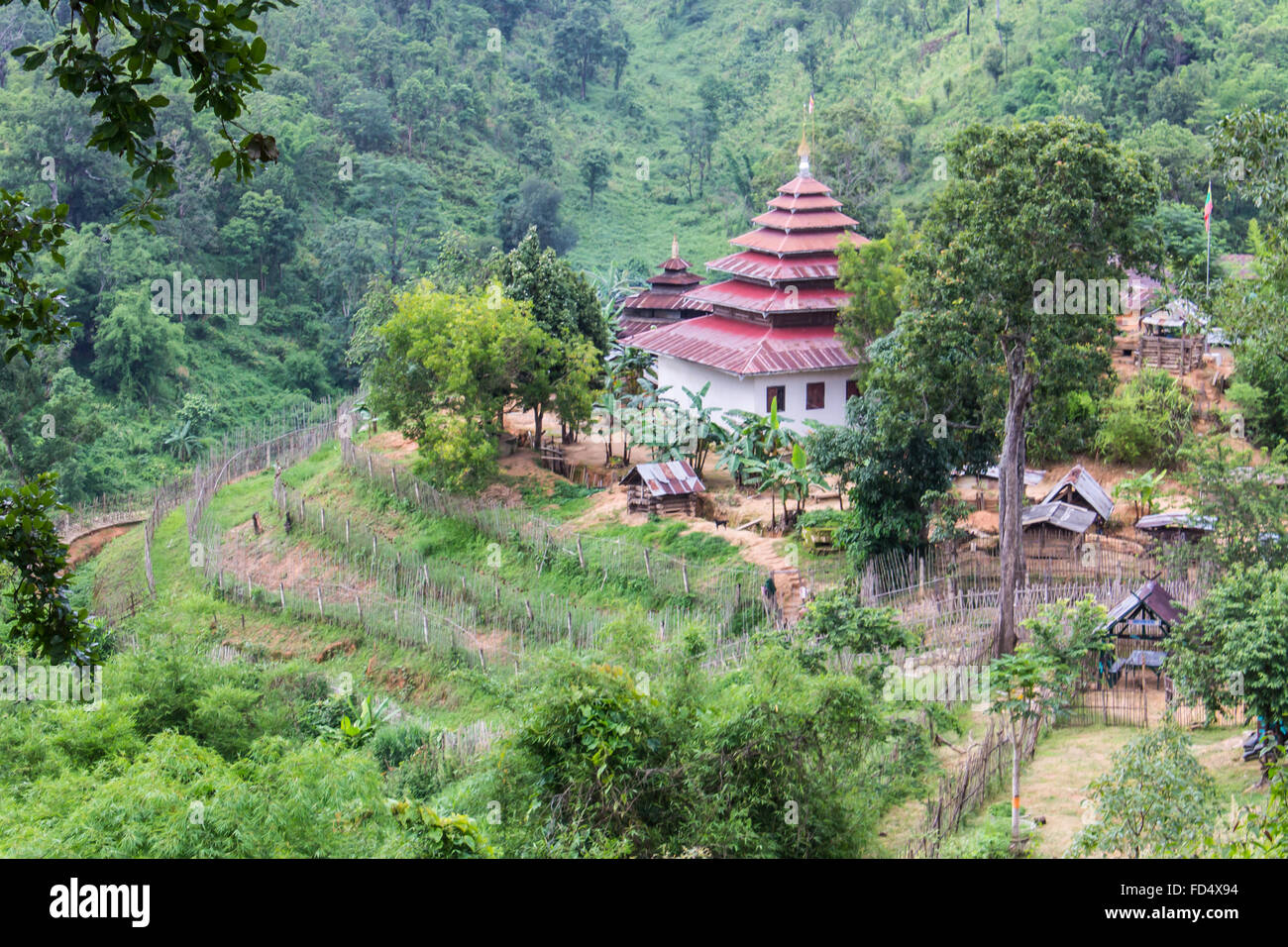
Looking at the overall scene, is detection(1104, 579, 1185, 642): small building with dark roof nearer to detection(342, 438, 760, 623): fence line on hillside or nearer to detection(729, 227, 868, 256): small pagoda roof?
detection(342, 438, 760, 623): fence line on hillside

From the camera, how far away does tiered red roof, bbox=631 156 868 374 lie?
30.5 metres

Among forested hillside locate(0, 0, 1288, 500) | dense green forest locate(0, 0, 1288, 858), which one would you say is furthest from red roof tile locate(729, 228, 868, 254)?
forested hillside locate(0, 0, 1288, 500)

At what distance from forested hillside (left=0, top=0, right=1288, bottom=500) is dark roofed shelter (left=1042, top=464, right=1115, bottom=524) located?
15.8 m

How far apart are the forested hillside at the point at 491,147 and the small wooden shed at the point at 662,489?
43.1ft

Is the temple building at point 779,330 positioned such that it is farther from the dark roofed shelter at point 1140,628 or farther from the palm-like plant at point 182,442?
the palm-like plant at point 182,442

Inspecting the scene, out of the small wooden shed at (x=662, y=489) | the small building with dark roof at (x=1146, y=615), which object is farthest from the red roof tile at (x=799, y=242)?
the small building with dark roof at (x=1146, y=615)

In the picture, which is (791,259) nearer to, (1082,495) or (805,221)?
(805,221)

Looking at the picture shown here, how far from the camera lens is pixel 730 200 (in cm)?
6116

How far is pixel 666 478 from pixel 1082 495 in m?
8.29

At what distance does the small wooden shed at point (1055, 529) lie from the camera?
2155 centimetres

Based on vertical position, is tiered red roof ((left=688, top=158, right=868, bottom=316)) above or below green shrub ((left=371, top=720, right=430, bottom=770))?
above

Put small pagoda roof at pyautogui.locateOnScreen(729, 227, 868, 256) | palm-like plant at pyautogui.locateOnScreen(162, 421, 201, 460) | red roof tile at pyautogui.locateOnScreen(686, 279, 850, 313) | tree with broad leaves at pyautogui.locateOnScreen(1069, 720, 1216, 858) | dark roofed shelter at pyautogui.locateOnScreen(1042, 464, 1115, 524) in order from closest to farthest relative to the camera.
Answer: tree with broad leaves at pyautogui.locateOnScreen(1069, 720, 1216, 858) → dark roofed shelter at pyautogui.locateOnScreen(1042, 464, 1115, 524) → red roof tile at pyautogui.locateOnScreen(686, 279, 850, 313) → small pagoda roof at pyautogui.locateOnScreen(729, 227, 868, 256) → palm-like plant at pyautogui.locateOnScreen(162, 421, 201, 460)

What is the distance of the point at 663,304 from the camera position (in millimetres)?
39906
